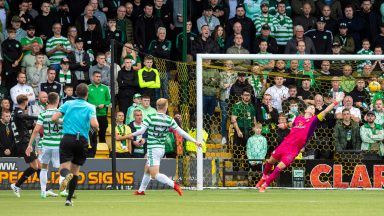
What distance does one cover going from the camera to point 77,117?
55.5ft

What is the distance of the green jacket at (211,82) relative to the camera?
2470 cm

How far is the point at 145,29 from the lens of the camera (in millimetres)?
27281

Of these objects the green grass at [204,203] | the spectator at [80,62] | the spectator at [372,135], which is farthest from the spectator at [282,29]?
the green grass at [204,203]

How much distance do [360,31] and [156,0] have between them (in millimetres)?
5502

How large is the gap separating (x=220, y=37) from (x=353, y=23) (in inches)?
151

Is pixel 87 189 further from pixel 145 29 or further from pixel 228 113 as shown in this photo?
pixel 145 29

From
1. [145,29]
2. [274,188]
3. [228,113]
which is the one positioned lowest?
[274,188]

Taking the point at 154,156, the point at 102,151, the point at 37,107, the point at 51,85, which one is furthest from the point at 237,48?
the point at 154,156

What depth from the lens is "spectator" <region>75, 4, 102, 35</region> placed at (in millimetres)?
26625

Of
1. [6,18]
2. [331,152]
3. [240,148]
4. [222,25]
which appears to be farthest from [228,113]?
[6,18]

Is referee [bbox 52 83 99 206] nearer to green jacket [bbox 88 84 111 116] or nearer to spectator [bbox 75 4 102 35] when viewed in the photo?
green jacket [bbox 88 84 111 116]

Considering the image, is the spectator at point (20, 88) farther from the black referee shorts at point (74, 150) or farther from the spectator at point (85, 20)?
the black referee shorts at point (74, 150)

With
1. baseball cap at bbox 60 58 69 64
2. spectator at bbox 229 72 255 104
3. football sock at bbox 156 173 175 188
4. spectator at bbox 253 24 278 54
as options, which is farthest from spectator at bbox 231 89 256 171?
football sock at bbox 156 173 175 188

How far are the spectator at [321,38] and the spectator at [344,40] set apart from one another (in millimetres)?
232
